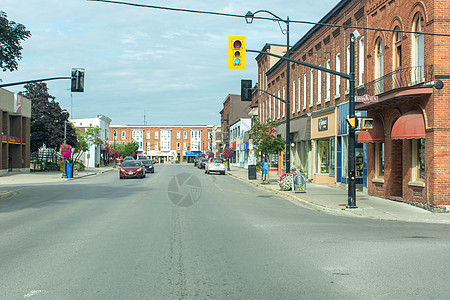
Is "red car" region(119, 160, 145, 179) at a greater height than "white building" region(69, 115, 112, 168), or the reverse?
"white building" region(69, 115, 112, 168)

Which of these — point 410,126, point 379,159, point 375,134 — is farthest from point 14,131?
point 410,126

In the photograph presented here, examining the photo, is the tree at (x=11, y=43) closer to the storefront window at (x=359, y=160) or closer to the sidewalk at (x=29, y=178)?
the sidewalk at (x=29, y=178)

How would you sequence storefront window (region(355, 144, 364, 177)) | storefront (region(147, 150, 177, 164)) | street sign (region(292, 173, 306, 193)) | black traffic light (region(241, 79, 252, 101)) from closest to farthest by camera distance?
street sign (region(292, 173, 306, 193)) < storefront window (region(355, 144, 364, 177)) < black traffic light (region(241, 79, 252, 101)) < storefront (region(147, 150, 177, 164))

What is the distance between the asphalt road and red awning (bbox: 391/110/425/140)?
13.6ft

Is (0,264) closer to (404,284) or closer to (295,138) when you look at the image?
(404,284)

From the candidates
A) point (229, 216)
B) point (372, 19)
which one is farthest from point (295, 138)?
point (229, 216)

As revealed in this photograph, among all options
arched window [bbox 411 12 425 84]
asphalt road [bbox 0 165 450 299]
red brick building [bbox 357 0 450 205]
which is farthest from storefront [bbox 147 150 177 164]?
asphalt road [bbox 0 165 450 299]

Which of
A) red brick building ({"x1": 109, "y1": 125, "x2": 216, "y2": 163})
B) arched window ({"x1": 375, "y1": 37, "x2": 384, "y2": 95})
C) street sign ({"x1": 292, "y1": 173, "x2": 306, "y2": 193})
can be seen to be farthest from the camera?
red brick building ({"x1": 109, "y1": 125, "x2": 216, "y2": 163})

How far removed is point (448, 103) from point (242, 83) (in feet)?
40.4

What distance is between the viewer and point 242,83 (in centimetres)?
2577

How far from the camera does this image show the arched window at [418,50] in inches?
654

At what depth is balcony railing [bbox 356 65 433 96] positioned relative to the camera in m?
16.0

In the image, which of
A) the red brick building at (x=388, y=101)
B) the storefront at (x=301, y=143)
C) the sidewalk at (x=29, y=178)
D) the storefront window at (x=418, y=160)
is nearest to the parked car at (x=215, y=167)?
the storefront at (x=301, y=143)

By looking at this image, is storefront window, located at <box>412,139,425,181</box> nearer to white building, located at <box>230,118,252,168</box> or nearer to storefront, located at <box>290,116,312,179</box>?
storefront, located at <box>290,116,312,179</box>
